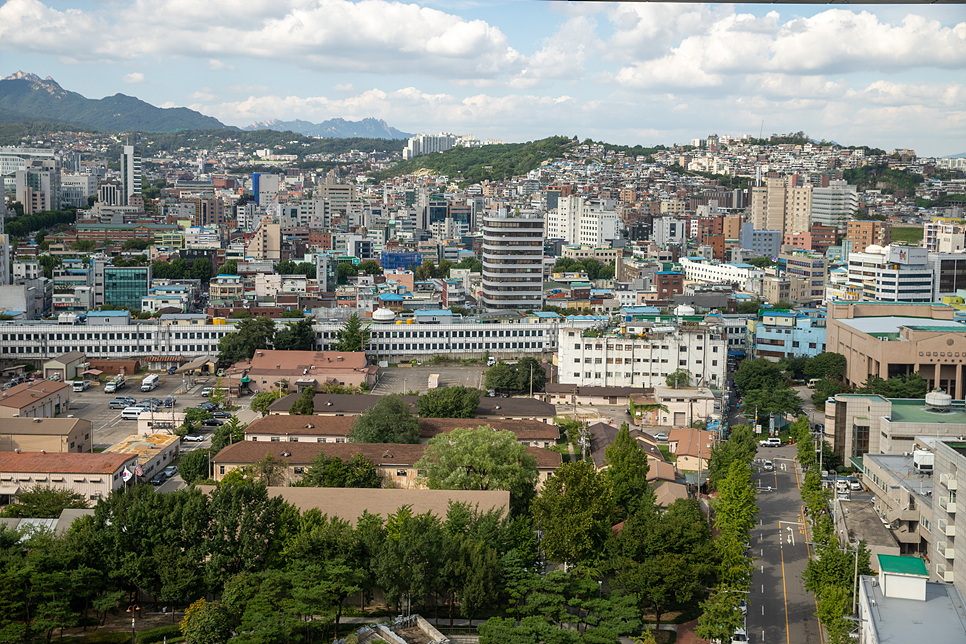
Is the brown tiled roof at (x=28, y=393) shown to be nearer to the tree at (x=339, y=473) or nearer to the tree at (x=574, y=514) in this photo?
the tree at (x=339, y=473)

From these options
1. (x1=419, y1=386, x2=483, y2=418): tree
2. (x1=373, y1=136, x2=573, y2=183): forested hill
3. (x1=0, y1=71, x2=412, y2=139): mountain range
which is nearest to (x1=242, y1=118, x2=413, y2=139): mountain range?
(x1=0, y1=71, x2=412, y2=139): mountain range

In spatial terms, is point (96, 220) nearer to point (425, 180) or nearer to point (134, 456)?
point (425, 180)

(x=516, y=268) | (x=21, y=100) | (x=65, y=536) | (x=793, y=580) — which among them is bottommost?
(x=793, y=580)

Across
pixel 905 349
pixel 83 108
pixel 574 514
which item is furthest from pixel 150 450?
pixel 83 108

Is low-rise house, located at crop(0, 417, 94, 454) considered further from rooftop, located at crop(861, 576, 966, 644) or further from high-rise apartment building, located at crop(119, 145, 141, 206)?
high-rise apartment building, located at crop(119, 145, 141, 206)

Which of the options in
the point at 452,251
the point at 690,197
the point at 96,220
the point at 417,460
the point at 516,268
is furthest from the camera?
the point at 690,197

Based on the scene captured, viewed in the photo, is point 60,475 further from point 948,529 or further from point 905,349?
point 905,349

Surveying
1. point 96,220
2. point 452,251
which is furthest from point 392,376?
point 96,220
